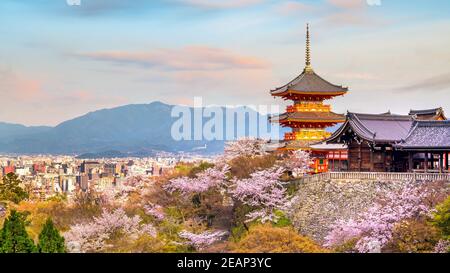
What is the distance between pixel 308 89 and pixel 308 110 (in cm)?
116

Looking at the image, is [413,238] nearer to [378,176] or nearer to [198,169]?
Answer: [378,176]

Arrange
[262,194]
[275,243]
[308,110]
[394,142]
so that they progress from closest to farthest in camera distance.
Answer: [275,243]
[394,142]
[262,194]
[308,110]

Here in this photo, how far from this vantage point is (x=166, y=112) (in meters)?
60.7

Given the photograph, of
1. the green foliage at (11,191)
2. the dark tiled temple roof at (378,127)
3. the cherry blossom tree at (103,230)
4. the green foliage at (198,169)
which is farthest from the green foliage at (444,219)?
the green foliage at (11,191)

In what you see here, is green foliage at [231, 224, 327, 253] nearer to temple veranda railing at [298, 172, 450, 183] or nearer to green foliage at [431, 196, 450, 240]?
green foliage at [431, 196, 450, 240]

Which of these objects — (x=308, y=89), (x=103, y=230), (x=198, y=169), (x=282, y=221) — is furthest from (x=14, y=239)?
(x=308, y=89)

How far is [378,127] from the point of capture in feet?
100

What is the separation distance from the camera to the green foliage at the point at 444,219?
2223cm

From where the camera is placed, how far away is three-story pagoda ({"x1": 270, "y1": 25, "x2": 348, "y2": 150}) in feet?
123

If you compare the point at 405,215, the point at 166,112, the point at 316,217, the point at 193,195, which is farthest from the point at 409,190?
the point at 166,112

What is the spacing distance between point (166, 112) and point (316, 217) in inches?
1321

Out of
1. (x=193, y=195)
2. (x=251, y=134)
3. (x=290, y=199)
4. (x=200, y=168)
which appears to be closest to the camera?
(x=290, y=199)

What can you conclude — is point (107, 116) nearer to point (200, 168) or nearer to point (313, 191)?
point (200, 168)

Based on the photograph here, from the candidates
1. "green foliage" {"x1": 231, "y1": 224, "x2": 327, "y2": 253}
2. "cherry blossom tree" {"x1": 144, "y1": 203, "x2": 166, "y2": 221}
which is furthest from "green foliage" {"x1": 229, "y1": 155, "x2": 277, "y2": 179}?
"green foliage" {"x1": 231, "y1": 224, "x2": 327, "y2": 253}
